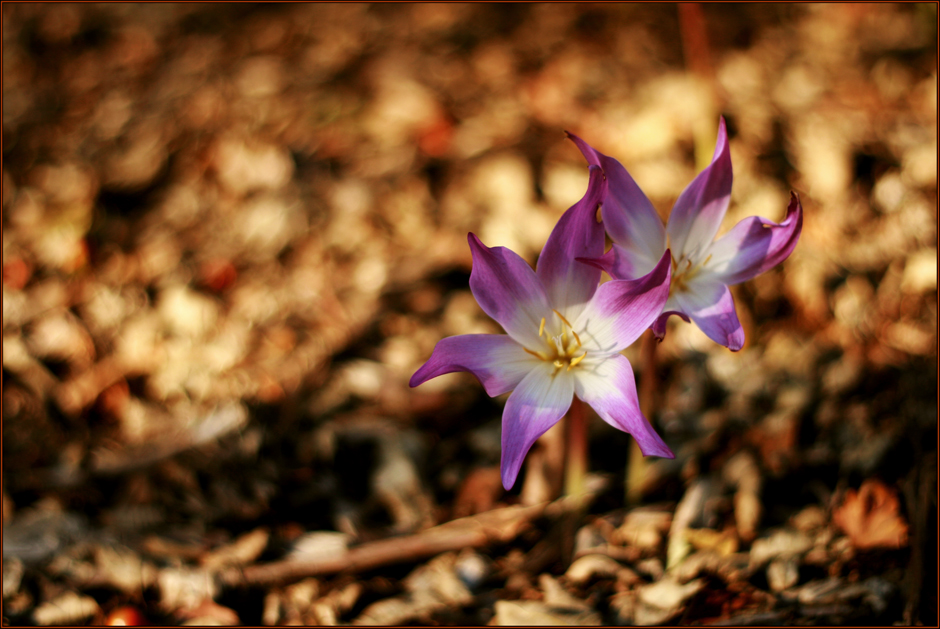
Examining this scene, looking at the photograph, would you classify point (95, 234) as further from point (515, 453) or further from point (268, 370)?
point (515, 453)

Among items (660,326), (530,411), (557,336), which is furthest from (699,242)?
(530,411)

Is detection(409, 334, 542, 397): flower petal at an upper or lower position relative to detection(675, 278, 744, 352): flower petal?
lower

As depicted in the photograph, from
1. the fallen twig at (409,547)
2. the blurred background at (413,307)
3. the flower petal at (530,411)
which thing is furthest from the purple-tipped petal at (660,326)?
the fallen twig at (409,547)

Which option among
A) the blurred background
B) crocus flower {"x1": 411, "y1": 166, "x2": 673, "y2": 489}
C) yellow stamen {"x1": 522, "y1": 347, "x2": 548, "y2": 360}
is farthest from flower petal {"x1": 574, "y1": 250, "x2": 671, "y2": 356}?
the blurred background

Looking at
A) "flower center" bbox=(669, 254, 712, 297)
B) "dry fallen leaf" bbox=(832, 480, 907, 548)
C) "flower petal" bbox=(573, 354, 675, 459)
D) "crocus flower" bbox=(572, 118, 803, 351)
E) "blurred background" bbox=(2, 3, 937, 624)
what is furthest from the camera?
"blurred background" bbox=(2, 3, 937, 624)

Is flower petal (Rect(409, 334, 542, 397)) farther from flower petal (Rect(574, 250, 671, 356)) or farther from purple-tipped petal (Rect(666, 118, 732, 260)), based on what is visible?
purple-tipped petal (Rect(666, 118, 732, 260))

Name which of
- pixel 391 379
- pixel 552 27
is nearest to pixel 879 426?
pixel 391 379

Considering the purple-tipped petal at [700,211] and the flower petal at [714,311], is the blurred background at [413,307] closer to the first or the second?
the flower petal at [714,311]
